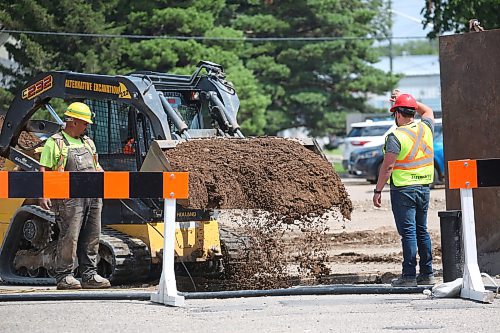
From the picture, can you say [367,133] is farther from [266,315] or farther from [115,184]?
[266,315]

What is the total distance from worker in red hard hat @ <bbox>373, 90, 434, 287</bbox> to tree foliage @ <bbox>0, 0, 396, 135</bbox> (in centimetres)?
2358

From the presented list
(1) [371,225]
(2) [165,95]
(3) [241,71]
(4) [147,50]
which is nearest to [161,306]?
(2) [165,95]

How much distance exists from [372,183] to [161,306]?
26.9 m

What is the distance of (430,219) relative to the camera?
21172 millimetres

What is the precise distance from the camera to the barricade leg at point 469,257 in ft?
28.6

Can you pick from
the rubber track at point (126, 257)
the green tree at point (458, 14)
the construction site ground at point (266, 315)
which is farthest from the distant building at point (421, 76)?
the construction site ground at point (266, 315)

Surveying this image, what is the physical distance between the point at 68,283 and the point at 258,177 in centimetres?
236

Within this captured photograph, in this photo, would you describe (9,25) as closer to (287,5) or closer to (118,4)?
(118,4)

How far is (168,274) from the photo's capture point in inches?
350

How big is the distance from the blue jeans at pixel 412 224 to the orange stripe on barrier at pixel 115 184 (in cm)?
269

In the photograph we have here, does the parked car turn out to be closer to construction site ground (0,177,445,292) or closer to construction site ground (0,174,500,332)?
construction site ground (0,177,445,292)

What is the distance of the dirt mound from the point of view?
11.5 metres

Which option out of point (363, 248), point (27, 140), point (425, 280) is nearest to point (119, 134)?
point (27, 140)

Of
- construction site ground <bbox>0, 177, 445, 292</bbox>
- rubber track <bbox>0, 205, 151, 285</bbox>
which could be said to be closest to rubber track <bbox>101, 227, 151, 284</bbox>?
rubber track <bbox>0, 205, 151, 285</bbox>
